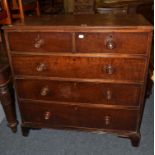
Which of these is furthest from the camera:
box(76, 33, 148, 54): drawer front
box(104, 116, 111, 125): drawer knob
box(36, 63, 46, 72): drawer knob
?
box(104, 116, 111, 125): drawer knob

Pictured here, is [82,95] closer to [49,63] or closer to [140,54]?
[49,63]

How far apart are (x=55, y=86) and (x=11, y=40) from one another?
36 centimetres

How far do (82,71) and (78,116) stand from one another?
340 mm

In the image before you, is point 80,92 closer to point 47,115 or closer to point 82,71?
point 82,71

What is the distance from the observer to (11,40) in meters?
1.12

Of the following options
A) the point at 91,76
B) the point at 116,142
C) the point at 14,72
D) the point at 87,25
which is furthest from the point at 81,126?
the point at 87,25

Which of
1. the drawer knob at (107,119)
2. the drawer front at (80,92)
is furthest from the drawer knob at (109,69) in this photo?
the drawer knob at (107,119)

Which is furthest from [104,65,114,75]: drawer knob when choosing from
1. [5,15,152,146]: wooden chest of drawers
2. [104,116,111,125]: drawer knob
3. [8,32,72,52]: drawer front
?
[104,116,111,125]: drawer knob

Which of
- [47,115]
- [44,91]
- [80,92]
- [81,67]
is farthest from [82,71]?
[47,115]

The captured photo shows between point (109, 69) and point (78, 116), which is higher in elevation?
point (109, 69)

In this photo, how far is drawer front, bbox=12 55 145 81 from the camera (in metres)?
1.10

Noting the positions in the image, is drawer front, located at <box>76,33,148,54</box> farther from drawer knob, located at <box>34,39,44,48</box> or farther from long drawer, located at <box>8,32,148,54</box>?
drawer knob, located at <box>34,39,44,48</box>

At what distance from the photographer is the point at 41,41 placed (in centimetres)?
109

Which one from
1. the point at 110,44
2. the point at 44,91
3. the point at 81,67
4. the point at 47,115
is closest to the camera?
the point at 110,44
